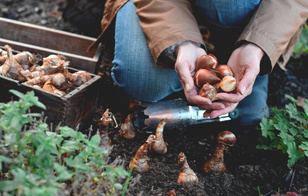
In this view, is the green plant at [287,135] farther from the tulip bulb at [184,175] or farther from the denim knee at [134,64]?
the denim knee at [134,64]

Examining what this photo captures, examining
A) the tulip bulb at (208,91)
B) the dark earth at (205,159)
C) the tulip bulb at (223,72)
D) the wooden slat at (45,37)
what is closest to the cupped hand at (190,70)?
the tulip bulb at (208,91)

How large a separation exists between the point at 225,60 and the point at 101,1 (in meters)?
1.44

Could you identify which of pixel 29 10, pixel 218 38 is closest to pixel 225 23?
pixel 218 38

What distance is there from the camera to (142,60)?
7.58 ft

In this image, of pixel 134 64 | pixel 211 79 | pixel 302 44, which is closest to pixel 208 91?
pixel 211 79

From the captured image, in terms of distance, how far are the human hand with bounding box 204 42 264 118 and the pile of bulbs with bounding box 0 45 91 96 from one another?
0.88 meters

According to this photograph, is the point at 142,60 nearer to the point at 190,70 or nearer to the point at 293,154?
the point at 190,70

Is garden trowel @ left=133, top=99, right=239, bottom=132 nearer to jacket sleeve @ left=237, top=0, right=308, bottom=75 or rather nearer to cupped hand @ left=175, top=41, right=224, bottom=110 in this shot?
cupped hand @ left=175, top=41, right=224, bottom=110

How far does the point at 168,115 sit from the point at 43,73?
89 centimetres

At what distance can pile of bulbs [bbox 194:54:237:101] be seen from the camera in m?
1.70

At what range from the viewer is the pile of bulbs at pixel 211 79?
170cm

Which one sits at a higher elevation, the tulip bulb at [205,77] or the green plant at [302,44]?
the tulip bulb at [205,77]

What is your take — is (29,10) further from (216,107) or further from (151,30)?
(216,107)

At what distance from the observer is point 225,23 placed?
236 centimetres
